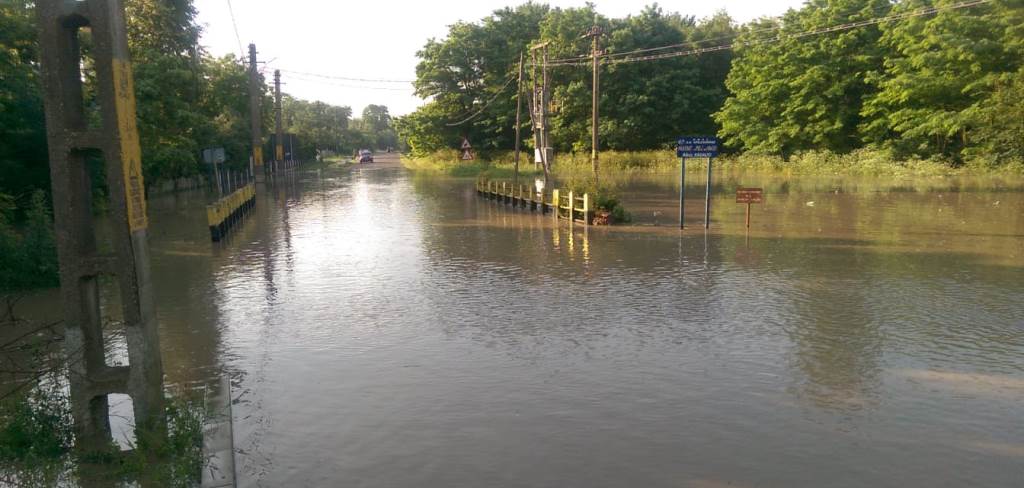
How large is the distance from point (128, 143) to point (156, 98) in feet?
89.8

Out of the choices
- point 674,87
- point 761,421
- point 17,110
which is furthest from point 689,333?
point 674,87

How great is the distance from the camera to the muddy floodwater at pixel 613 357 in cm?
648

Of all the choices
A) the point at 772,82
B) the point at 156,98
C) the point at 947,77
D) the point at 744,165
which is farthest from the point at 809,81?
the point at 156,98

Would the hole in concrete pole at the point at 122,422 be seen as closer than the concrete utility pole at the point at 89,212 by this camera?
No

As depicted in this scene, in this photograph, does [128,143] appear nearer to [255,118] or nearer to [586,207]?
[586,207]

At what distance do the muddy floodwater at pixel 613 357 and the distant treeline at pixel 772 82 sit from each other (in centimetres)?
3251

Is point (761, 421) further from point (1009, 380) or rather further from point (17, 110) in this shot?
point (17, 110)

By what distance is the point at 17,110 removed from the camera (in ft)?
65.9

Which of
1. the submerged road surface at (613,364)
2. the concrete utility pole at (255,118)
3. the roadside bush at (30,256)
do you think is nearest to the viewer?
the submerged road surface at (613,364)

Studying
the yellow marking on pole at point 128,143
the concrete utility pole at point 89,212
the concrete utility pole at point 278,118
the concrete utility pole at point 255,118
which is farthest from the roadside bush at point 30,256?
the concrete utility pole at point 278,118

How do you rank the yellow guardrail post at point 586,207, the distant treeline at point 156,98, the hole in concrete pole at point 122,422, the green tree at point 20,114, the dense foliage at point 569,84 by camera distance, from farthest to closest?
the dense foliage at point 569,84 → the yellow guardrail post at point 586,207 → the distant treeline at point 156,98 → the green tree at point 20,114 → the hole in concrete pole at point 122,422

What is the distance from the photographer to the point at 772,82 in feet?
199

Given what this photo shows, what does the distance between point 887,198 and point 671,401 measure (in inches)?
1152

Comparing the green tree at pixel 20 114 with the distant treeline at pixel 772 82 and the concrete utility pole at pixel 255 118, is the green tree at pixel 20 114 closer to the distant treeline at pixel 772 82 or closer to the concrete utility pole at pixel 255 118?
the concrete utility pole at pixel 255 118
